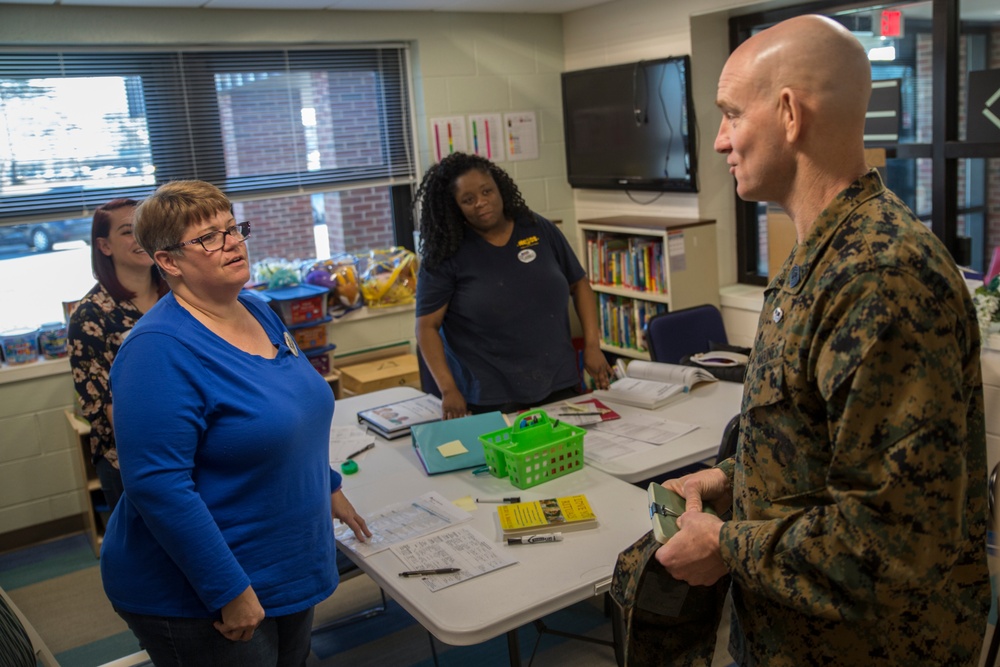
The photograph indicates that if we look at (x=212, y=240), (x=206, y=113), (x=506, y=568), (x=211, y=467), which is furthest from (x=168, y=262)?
(x=206, y=113)

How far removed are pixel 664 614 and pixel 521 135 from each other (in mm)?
4309

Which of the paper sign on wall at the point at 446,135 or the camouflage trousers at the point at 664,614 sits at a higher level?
the paper sign on wall at the point at 446,135

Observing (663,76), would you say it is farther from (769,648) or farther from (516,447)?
(769,648)

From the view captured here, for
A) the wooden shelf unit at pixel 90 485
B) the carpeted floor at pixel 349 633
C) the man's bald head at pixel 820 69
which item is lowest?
the carpeted floor at pixel 349 633

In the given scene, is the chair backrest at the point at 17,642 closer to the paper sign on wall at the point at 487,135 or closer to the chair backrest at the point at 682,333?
the chair backrest at the point at 682,333

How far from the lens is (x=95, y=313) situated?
8.98 ft

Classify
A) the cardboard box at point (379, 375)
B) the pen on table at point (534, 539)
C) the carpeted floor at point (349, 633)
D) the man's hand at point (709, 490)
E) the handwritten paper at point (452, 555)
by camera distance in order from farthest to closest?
the cardboard box at point (379, 375)
the carpeted floor at point (349, 633)
the pen on table at point (534, 539)
the handwritten paper at point (452, 555)
the man's hand at point (709, 490)

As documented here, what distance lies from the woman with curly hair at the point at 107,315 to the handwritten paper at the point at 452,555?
115 cm

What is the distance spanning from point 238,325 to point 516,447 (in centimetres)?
86

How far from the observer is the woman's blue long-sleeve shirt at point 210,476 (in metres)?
1.62

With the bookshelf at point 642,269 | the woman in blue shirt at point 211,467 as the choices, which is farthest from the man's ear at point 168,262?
the bookshelf at point 642,269

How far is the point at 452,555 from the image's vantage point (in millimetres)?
2023

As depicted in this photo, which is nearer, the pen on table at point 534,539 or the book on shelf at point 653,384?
the pen on table at point 534,539

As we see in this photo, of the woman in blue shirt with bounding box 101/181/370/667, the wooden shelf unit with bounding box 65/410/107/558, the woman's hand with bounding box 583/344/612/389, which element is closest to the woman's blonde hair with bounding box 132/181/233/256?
the woman in blue shirt with bounding box 101/181/370/667
